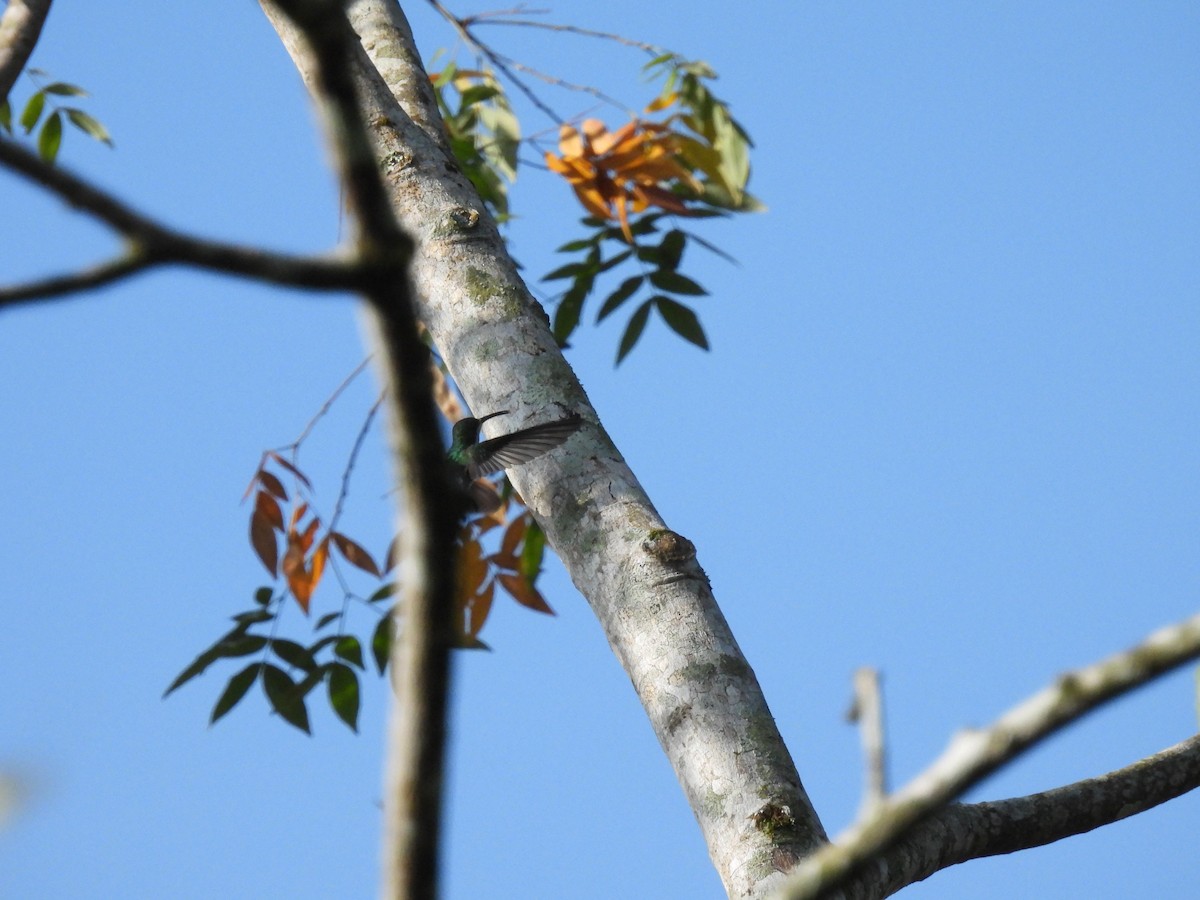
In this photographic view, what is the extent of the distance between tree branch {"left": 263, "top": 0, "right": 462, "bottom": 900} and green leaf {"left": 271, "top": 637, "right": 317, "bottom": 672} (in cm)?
259

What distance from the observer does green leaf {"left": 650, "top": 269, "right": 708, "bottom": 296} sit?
358 centimetres

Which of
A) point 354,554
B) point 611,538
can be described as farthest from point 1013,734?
point 354,554

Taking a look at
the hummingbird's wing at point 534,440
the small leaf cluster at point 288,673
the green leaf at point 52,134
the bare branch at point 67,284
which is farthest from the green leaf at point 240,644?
the bare branch at point 67,284

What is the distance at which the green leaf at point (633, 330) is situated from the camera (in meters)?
3.66

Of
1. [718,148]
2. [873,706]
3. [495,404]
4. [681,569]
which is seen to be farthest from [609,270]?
[873,706]

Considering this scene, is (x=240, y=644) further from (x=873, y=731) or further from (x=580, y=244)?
(x=873, y=731)

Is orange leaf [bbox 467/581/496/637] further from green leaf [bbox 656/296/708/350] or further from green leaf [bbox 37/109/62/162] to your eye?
green leaf [bbox 37/109/62/162]

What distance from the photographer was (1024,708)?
0.62 m

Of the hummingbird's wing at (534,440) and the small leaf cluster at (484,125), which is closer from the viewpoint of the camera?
the hummingbird's wing at (534,440)

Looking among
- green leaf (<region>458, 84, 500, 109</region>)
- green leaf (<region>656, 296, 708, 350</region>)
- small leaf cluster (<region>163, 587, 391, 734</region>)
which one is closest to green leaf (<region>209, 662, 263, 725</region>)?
small leaf cluster (<region>163, 587, 391, 734</region>)

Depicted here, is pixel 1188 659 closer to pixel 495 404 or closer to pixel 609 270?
pixel 495 404

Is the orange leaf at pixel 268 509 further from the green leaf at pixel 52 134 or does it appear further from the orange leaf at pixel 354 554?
the green leaf at pixel 52 134

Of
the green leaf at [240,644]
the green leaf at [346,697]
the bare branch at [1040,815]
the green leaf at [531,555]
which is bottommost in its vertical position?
the bare branch at [1040,815]

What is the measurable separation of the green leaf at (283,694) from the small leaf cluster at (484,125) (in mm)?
1786
